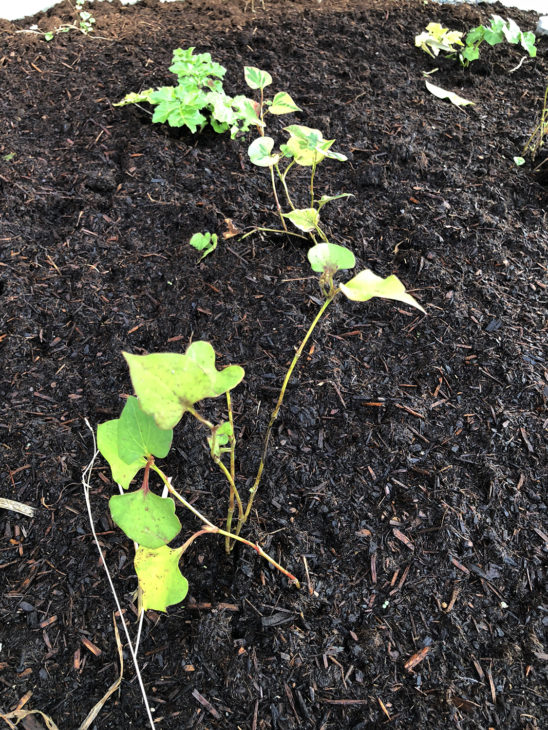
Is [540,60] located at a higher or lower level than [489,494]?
higher

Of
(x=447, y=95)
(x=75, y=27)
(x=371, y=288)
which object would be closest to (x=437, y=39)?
(x=447, y=95)

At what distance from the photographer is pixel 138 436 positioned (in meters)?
0.86

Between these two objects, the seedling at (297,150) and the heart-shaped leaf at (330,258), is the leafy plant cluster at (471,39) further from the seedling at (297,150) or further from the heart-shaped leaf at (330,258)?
the heart-shaped leaf at (330,258)

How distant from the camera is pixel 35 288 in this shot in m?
1.69

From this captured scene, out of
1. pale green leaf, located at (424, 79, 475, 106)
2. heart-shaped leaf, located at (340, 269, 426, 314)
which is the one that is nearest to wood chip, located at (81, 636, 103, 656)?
heart-shaped leaf, located at (340, 269, 426, 314)

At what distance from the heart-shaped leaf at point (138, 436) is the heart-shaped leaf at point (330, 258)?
0.41 meters

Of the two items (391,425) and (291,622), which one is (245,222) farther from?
(291,622)

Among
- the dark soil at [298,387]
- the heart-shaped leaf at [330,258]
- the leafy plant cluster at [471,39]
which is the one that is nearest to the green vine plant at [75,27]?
the dark soil at [298,387]

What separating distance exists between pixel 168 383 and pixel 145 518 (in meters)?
0.24

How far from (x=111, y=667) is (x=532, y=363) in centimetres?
130

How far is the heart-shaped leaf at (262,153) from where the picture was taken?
5.07ft

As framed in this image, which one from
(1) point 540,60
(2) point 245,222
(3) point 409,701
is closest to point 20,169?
(2) point 245,222

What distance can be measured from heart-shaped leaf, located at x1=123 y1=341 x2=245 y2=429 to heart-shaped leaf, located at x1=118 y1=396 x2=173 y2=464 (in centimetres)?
11

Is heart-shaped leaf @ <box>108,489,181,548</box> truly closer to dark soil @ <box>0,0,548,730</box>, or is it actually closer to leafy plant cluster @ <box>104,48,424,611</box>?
leafy plant cluster @ <box>104,48,424,611</box>
